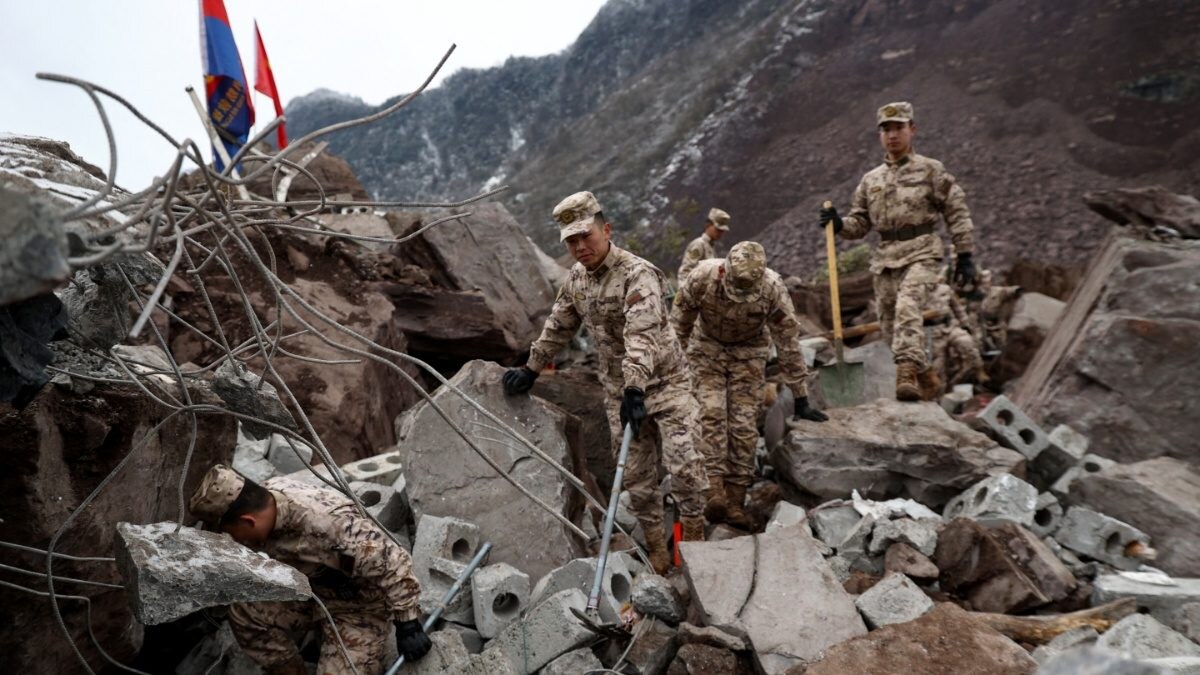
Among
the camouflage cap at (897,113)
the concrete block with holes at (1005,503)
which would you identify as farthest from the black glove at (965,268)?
the concrete block with holes at (1005,503)

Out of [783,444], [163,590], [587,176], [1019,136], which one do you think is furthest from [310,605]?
[587,176]

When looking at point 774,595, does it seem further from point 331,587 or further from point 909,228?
point 909,228

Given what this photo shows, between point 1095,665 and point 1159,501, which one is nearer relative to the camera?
point 1095,665

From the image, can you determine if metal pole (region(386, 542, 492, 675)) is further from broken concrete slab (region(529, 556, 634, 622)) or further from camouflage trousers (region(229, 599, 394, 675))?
broken concrete slab (region(529, 556, 634, 622))

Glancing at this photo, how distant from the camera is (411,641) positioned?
268 cm

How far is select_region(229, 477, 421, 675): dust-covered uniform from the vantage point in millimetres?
2625

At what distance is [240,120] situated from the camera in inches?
309

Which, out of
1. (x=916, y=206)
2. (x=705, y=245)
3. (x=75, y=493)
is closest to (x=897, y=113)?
(x=916, y=206)

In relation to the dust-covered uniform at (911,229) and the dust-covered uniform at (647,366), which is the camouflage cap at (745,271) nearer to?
the dust-covered uniform at (647,366)

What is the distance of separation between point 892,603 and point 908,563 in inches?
19.2

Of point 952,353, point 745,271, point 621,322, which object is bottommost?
point 952,353

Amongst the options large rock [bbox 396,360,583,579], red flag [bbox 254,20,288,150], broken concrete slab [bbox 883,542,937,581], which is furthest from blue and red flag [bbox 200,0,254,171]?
broken concrete slab [bbox 883,542,937,581]

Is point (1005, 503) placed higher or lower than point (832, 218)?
lower

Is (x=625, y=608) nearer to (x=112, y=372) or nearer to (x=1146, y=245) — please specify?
(x=112, y=372)
